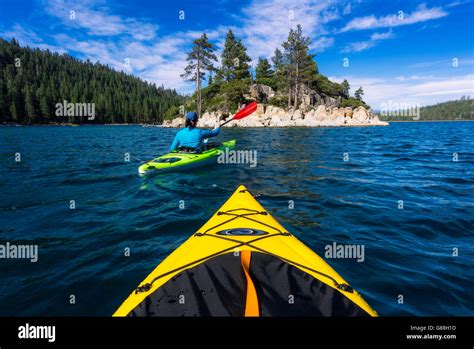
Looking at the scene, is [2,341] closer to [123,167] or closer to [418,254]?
[418,254]

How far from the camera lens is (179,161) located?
32.8ft

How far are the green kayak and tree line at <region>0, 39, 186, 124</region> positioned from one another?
42.4 metres

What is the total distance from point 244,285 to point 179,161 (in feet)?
26.4

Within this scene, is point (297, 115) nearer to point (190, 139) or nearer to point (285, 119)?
Answer: point (285, 119)

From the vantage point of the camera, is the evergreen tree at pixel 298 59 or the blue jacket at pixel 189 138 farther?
the evergreen tree at pixel 298 59

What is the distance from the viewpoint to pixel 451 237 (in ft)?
15.6

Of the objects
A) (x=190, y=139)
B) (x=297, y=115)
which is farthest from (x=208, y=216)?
(x=297, y=115)

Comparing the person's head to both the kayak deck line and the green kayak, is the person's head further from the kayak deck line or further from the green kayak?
the kayak deck line

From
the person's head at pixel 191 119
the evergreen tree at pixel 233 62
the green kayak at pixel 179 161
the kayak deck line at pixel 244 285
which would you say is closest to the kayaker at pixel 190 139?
the person's head at pixel 191 119

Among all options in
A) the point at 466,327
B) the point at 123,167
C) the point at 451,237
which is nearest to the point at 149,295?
the point at 466,327

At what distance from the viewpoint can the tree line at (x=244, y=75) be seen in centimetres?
5069

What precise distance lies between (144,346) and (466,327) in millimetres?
3015

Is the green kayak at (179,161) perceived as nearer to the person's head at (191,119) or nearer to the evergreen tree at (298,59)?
the person's head at (191,119)

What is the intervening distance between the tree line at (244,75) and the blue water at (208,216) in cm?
4652
